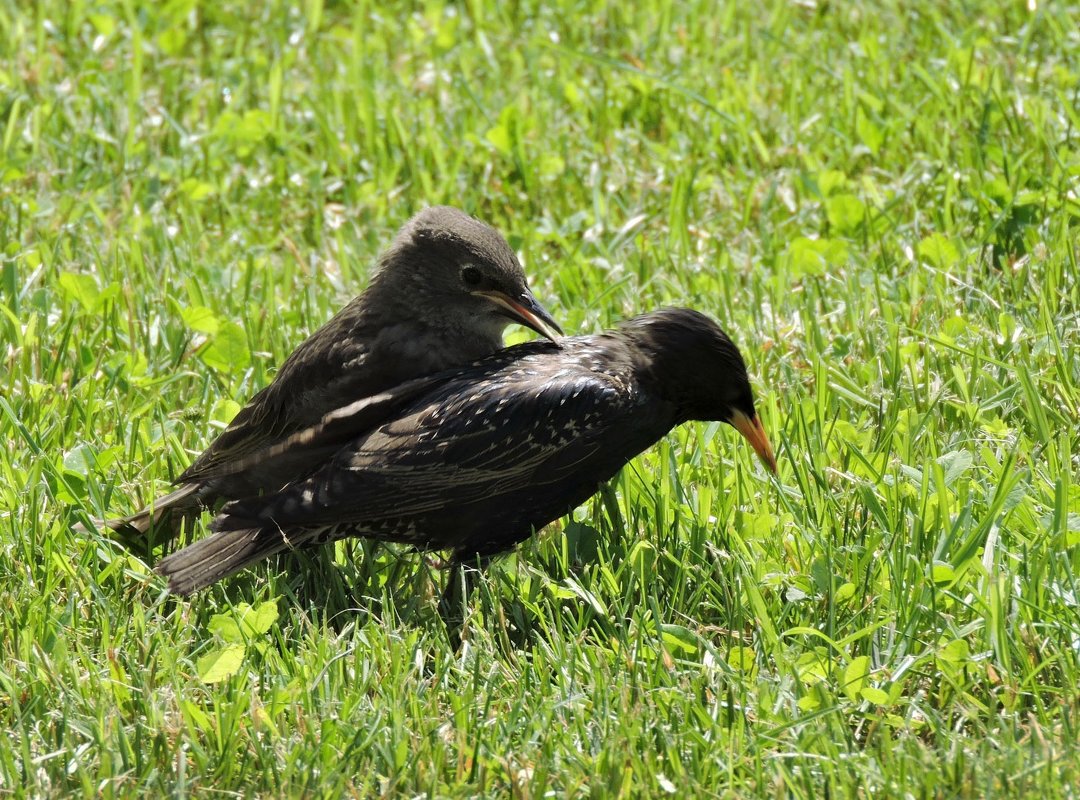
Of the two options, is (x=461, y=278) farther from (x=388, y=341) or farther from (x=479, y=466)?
(x=479, y=466)

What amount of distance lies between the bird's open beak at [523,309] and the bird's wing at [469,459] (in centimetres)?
40

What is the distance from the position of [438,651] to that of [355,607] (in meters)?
0.42

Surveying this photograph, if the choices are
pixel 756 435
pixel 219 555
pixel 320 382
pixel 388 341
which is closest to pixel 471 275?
pixel 388 341

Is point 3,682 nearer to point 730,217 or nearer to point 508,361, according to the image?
point 508,361

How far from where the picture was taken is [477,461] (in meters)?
4.13

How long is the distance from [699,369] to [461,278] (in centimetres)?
77

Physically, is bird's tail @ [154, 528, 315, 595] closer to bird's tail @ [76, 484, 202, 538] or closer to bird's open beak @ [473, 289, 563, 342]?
bird's tail @ [76, 484, 202, 538]

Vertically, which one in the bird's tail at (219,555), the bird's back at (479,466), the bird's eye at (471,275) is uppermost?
the bird's eye at (471,275)

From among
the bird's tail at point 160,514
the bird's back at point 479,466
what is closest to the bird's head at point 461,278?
the bird's back at point 479,466

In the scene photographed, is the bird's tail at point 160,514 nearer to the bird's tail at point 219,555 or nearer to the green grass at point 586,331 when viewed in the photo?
the green grass at point 586,331

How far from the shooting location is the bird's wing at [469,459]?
13.5 feet

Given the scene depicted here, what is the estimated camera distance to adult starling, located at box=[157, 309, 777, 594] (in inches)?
162

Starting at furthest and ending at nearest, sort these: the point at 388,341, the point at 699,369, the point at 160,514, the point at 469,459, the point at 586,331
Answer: the point at 586,331
the point at 388,341
the point at 160,514
the point at 699,369
the point at 469,459

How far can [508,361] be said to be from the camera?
4438 millimetres
